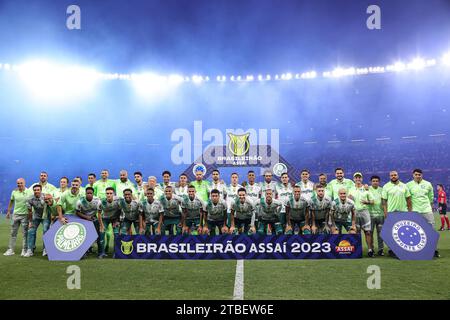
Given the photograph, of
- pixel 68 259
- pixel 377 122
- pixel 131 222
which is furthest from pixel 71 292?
pixel 377 122

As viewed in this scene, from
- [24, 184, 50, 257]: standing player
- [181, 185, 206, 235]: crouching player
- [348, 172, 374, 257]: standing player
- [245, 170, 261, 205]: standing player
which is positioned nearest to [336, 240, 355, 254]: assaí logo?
Result: [348, 172, 374, 257]: standing player

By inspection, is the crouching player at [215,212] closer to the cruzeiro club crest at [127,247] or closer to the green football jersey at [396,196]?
the cruzeiro club crest at [127,247]

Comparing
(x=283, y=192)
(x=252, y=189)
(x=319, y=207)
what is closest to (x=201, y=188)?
(x=252, y=189)

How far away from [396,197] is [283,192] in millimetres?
2912

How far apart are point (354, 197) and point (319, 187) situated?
101 centimetres

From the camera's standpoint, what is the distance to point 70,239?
352 inches

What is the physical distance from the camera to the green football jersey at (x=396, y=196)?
9617 millimetres

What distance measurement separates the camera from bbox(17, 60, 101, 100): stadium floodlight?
33.0 meters

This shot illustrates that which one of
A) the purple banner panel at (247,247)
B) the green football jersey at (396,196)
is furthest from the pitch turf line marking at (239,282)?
the green football jersey at (396,196)

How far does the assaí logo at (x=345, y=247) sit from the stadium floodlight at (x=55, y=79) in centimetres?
3007

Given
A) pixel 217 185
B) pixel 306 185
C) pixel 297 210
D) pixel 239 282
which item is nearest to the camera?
pixel 239 282

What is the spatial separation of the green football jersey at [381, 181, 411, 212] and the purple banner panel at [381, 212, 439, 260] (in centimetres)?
88

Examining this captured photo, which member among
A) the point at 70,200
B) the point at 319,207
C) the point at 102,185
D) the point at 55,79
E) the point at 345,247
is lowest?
the point at 345,247

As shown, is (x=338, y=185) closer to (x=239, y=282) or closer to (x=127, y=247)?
(x=239, y=282)
